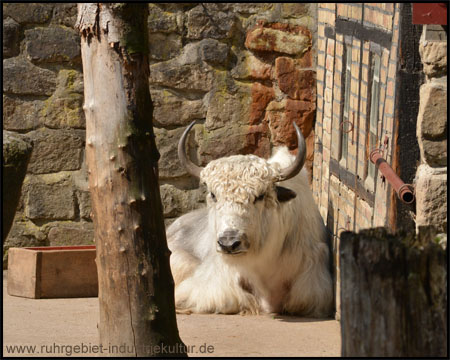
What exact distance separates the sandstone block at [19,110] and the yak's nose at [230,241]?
244 cm

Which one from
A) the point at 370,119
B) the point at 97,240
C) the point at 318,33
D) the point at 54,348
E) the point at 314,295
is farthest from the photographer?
the point at 318,33

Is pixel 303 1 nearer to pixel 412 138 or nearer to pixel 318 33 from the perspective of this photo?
pixel 318 33

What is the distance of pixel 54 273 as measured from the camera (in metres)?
6.20

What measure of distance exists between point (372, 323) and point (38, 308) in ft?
11.6

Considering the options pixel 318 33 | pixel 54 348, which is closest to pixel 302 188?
pixel 318 33

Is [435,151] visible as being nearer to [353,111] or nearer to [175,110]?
[353,111]

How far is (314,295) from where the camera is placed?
18.6 feet

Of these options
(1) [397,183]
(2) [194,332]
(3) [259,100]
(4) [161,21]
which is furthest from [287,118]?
(1) [397,183]

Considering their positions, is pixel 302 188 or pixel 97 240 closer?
pixel 97 240

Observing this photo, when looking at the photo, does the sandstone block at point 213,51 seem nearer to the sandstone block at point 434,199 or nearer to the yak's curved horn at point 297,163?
the yak's curved horn at point 297,163

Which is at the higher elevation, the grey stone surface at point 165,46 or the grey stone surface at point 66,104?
the grey stone surface at point 165,46

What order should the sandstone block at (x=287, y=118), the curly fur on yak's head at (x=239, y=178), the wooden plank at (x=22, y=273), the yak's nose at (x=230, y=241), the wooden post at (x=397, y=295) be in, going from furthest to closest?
the sandstone block at (x=287, y=118), the wooden plank at (x=22, y=273), the curly fur on yak's head at (x=239, y=178), the yak's nose at (x=230, y=241), the wooden post at (x=397, y=295)

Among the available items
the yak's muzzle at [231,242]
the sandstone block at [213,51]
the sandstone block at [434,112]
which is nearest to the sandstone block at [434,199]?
the sandstone block at [434,112]

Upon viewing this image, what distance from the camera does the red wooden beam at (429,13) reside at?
414 centimetres
